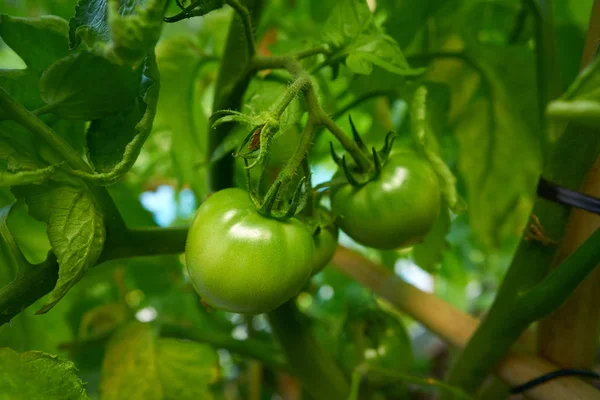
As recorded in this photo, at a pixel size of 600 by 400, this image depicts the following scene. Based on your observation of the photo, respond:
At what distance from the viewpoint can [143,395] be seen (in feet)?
1.98

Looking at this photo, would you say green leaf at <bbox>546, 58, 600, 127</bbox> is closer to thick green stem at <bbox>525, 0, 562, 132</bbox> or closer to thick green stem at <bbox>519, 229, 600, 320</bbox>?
thick green stem at <bbox>519, 229, 600, 320</bbox>

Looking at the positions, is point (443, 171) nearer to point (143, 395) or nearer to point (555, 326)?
point (555, 326)

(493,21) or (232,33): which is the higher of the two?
(232,33)

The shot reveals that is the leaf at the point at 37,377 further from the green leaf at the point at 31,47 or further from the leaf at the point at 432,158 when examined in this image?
the leaf at the point at 432,158

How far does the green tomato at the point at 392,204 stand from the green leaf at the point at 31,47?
0.24 m

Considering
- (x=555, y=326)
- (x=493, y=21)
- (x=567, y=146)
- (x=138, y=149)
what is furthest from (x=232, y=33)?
(x=493, y=21)

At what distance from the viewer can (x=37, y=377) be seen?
346mm

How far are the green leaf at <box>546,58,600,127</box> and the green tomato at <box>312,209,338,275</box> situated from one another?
219 mm

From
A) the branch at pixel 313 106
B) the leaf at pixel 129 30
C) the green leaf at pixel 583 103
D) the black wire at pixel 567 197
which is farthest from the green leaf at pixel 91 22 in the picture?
the black wire at pixel 567 197

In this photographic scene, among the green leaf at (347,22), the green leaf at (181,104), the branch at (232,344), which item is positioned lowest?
the branch at (232,344)

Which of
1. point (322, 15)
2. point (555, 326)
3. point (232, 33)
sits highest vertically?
point (232, 33)

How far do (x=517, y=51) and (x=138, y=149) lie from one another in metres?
0.53

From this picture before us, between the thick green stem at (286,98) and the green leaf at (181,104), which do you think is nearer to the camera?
the thick green stem at (286,98)

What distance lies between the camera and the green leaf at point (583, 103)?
0.72 ft
